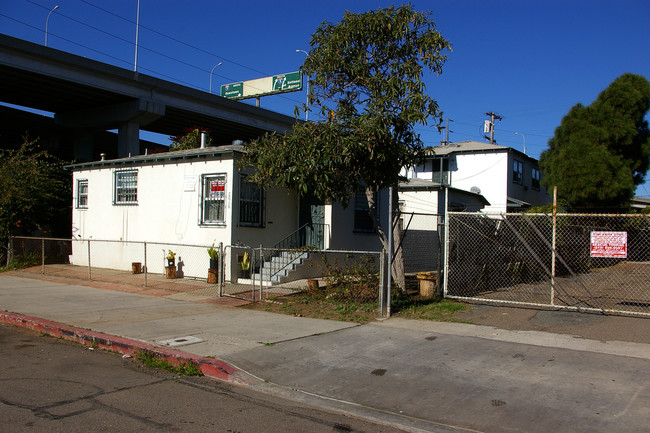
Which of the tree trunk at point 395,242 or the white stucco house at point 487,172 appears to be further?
the white stucco house at point 487,172

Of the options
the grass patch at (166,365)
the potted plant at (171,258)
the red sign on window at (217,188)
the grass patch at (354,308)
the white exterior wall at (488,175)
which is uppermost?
the white exterior wall at (488,175)

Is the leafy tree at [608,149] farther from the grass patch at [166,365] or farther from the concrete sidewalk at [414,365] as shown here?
the grass patch at [166,365]

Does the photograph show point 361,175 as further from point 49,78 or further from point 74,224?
point 49,78

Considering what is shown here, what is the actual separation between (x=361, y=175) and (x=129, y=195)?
10.6m

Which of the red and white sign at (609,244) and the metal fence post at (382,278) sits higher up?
the red and white sign at (609,244)

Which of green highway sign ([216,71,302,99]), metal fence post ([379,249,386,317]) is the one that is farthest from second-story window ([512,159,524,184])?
metal fence post ([379,249,386,317])

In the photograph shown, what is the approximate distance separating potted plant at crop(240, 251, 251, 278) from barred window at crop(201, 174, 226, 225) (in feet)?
4.21

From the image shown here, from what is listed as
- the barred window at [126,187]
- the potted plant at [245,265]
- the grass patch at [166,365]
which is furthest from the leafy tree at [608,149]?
the grass patch at [166,365]

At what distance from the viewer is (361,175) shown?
10.8m

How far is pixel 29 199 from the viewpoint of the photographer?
63.6 feet

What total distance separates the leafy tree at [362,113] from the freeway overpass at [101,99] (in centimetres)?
1830

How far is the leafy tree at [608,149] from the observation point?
75.3 feet

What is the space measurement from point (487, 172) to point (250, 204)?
23.7 m

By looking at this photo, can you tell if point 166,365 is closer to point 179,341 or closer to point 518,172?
point 179,341
